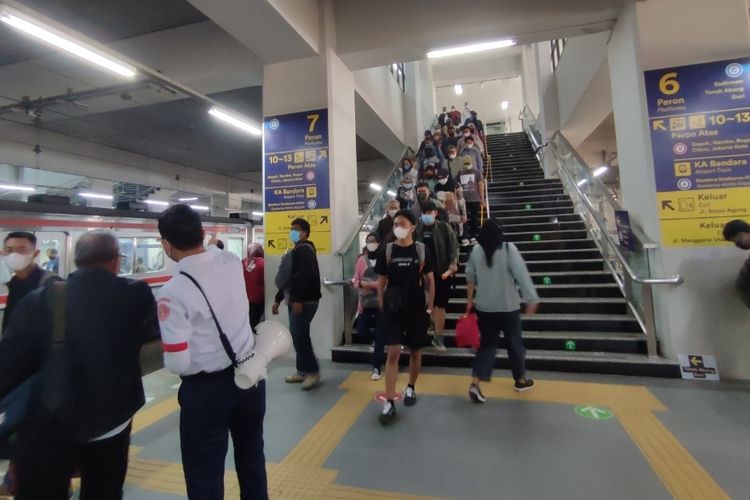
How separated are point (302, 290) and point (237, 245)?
6.70m

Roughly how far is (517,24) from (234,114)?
14.3 ft

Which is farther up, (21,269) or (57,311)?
(21,269)

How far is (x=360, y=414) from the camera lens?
9.45 ft

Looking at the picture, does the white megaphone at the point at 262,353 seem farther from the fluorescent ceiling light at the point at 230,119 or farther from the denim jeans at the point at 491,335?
the fluorescent ceiling light at the point at 230,119

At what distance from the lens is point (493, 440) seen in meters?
2.43

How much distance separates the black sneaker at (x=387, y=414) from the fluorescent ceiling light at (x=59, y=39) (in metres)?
4.47

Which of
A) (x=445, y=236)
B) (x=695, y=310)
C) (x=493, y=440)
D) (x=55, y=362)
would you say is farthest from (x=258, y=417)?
(x=695, y=310)

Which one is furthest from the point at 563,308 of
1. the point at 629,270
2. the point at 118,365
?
the point at 118,365

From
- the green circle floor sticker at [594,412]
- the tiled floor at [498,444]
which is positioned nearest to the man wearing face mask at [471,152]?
the tiled floor at [498,444]

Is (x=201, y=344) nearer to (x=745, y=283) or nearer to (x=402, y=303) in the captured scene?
(x=402, y=303)

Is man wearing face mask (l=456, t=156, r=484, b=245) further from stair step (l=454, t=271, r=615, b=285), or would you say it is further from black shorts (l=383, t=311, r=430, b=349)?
black shorts (l=383, t=311, r=430, b=349)

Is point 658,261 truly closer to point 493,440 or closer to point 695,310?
point 695,310

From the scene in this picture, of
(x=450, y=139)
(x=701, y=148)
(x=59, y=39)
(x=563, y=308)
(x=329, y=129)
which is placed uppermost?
(x=450, y=139)

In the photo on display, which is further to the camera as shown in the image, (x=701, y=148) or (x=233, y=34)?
(x=233, y=34)
